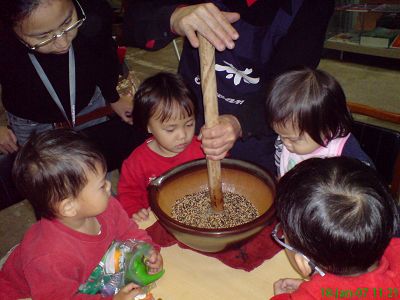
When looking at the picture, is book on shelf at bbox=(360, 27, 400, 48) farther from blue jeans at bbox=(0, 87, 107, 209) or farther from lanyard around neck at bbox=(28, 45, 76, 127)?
lanyard around neck at bbox=(28, 45, 76, 127)

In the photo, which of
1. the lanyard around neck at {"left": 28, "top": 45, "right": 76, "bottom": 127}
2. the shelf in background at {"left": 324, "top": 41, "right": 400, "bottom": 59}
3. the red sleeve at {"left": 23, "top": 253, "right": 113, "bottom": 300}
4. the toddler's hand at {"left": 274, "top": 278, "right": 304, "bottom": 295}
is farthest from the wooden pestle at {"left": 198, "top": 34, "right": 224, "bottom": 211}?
the shelf in background at {"left": 324, "top": 41, "right": 400, "bottom": 59}

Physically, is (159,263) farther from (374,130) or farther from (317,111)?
(374,130)

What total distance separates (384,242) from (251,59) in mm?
773

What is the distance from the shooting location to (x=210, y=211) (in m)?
1.22

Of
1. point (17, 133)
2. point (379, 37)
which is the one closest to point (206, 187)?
point (17, 133)

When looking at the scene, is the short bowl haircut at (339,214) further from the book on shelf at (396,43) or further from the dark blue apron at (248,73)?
the book on shelf at (396,43)

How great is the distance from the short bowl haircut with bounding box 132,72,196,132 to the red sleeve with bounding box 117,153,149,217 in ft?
0.60

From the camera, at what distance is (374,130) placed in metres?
1.42

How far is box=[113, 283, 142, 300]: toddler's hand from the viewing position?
3.22 ft

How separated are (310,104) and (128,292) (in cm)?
76

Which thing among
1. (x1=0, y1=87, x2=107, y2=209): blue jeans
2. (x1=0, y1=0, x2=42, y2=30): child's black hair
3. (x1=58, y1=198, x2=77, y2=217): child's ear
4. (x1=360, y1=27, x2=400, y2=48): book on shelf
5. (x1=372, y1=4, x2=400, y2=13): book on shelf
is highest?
(x1=0, y1=0, x2=42, y2=30): child's black hair

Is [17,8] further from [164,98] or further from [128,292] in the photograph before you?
[128,292]

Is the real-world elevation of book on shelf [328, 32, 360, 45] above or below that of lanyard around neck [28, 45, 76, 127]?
below

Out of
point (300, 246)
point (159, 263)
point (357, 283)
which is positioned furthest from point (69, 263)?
point (357, 283)
